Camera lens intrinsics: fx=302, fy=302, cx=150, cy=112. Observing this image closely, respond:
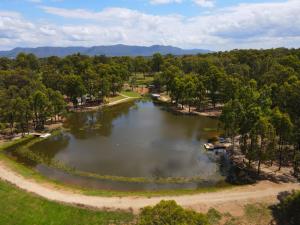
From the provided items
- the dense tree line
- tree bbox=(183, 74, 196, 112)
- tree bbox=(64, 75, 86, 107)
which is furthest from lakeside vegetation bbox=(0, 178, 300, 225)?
tree bbox=(64, 75, 86, 107)

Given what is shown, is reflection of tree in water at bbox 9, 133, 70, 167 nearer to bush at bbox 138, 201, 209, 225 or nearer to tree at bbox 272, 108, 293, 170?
bush at bbox 138, 201, 209, 225

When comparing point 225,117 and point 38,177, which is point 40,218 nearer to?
point 38,177

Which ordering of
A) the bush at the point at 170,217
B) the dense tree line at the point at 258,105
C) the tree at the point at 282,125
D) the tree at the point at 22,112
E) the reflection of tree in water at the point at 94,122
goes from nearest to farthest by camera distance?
the bush at the point at 170,217 < the tree at the point at 282,125 < the dense tree line at the point at 258,105 < the tree at the point at 22,112 < the reflection of tree in water at the point at 94,122

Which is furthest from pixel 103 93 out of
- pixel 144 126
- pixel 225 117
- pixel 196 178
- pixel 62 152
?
pixel 196 178

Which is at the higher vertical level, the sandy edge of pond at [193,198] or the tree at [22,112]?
the tree at [22,112]

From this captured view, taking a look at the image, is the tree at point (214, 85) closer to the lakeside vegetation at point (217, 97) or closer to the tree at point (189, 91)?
the lakeside vegetation at point (217, 97)

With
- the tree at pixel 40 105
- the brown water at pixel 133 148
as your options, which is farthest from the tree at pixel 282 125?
the tree at pixel 40 105
